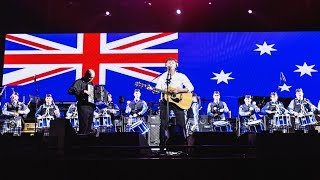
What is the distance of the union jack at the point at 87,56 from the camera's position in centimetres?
1334

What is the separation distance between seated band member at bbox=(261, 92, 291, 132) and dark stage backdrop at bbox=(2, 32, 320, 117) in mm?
382

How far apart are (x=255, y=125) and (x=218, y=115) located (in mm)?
1060

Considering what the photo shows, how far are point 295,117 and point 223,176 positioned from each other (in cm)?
723

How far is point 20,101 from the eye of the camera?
1284 cm

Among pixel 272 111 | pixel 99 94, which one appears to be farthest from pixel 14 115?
pixel 272 111

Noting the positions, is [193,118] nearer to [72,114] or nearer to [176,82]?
[176,82]

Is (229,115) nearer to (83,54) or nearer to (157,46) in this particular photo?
(157,46)

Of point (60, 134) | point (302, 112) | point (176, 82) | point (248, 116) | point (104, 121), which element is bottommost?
point (60, 134)

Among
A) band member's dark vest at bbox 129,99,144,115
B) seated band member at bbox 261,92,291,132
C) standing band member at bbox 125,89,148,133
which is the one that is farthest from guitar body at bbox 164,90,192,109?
seated band member at bbox 261,92,291,132

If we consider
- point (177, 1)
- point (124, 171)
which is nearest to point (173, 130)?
point (124, 171)

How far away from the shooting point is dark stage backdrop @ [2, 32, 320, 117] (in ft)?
42.2

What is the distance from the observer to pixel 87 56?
44.4ft

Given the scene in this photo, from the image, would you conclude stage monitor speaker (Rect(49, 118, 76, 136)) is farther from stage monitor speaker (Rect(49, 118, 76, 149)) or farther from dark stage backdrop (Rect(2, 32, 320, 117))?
dark stage backdrop (Rect(2, 32, 320, 117))

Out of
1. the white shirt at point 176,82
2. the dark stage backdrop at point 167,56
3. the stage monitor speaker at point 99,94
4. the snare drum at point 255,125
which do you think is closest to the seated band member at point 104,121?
the dark stage backdrop at point 167,56
